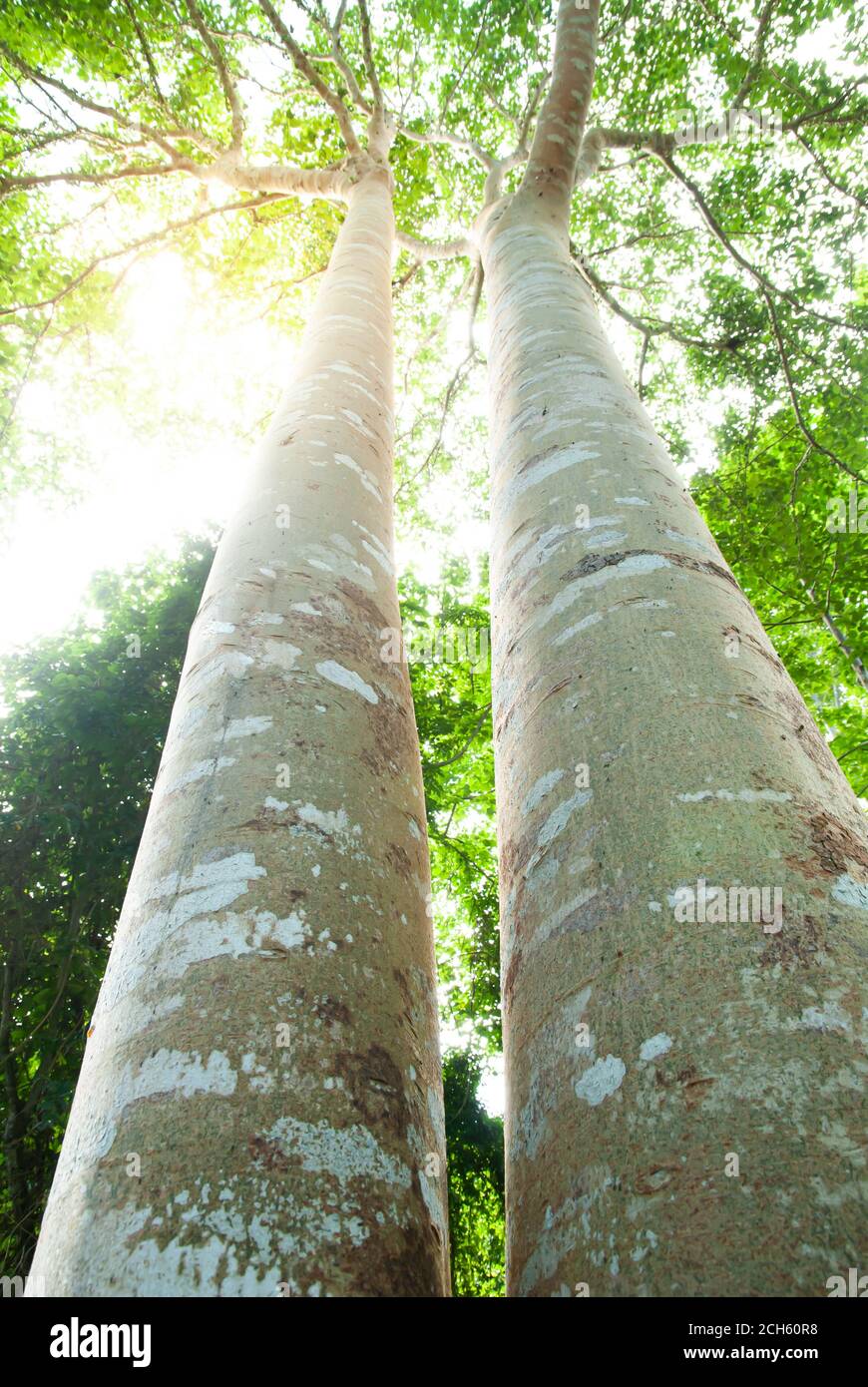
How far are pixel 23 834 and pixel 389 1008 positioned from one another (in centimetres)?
496

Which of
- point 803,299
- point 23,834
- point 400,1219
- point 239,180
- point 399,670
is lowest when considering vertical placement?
point 400,1219

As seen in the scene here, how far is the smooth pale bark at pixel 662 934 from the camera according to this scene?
0.73m

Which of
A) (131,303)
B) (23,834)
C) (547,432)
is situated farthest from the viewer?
(131,303)

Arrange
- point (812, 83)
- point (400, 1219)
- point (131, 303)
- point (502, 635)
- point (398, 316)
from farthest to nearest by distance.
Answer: point (398, 316) → point (131, 303) → point (812, 83) → point (502, 635) → point (400, 1219)

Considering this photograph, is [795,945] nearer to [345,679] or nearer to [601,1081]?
[601,1081]

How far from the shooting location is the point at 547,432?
2.12 metres

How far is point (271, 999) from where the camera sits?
100cm

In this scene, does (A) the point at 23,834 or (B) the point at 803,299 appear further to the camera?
(B) the point at 803,299

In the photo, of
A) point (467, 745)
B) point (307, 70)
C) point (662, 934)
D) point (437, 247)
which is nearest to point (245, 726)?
point (662, 934)

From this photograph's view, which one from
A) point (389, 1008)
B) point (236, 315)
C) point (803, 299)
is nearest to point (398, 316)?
point (236, 315)

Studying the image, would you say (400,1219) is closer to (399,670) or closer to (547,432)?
(399,670)

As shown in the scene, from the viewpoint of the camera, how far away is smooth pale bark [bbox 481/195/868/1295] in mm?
728

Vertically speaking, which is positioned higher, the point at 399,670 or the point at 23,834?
the point at 23,834

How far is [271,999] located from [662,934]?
1.77 ft
